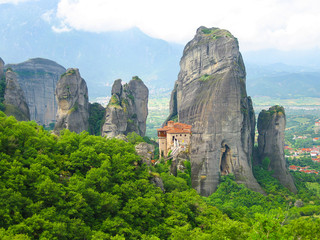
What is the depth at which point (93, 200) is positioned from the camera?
2573 centimetres

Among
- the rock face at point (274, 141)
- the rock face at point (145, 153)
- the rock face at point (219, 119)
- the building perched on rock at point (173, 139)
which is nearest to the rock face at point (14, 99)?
the building perched on rock at point (173, 139)

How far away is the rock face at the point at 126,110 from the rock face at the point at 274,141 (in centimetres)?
2581

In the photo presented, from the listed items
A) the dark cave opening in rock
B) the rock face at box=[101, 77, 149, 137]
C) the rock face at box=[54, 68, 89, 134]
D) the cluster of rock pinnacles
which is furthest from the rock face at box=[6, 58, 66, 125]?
the dark cave opening in rock

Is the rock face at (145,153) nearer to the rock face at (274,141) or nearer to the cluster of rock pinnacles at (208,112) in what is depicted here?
the cluster of rock pinnacles at (208,112)

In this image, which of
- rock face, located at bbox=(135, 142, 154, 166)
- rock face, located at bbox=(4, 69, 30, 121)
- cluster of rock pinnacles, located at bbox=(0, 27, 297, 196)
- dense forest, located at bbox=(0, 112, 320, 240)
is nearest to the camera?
dense forest, located at bbox=(0, 112, 320, 240)

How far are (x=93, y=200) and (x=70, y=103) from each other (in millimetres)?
48760

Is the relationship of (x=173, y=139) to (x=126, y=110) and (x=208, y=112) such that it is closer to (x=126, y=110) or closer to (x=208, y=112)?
(x=208, y=112)

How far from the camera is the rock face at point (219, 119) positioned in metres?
61.5

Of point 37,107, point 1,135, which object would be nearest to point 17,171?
point 1,135

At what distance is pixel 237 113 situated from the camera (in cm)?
6306

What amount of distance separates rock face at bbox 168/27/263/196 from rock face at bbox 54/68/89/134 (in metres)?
20.6

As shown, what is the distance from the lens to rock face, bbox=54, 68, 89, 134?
7091 cm

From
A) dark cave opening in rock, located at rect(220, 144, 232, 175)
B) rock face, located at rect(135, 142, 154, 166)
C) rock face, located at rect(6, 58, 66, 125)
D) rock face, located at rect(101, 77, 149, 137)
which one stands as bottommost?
dark cave opening in rock, located at rect(220, 144, 232, 175)

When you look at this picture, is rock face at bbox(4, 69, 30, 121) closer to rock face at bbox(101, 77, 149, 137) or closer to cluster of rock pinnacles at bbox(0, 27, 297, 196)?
cluster of rock pinnacles at bbox(0, 27, 297, 196)
